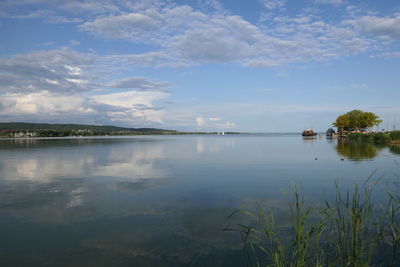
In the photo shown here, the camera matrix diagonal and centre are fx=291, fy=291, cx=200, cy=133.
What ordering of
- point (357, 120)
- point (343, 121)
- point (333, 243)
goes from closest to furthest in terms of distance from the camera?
1. point (333, 243)
2. point (357, 120)
3. point (343, 121)

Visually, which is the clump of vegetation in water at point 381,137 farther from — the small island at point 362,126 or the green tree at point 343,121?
the green tree at point 343,121

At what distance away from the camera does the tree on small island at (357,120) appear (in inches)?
3538

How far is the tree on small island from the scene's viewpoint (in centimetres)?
8988

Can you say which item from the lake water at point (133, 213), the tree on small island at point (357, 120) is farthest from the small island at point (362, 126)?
the lake water at point (133, 213)

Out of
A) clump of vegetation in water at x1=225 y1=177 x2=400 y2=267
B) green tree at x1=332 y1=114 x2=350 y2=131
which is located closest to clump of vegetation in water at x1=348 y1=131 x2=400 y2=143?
green tree at x1=332 y1=114 x2=350 y2=131

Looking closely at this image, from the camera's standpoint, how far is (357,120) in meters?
94.5

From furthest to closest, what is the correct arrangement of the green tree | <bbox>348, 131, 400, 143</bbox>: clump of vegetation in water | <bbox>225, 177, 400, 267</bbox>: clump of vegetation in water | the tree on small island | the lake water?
1. the green tree
2. the tree on small island
3. <bbox>348, 131, 400, 143</bbox>: clump of vegetation in water
4. the lake water
5. <bbox>225, 177, 400, 267</bbox>: clump of vegetation in water

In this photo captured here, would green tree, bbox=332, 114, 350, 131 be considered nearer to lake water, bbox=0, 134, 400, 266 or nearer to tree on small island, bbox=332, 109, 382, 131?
tree on small island, bbox=332, 109, 382, 131

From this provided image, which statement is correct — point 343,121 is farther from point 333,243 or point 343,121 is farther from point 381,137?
point 333,243

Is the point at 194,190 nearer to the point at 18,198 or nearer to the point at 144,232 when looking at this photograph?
the point at 144,232

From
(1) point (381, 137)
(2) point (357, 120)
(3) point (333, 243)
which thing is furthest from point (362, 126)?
(3) point (333, 243)

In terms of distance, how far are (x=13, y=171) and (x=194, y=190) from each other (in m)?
12.9

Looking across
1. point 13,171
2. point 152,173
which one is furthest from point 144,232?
point 13,171

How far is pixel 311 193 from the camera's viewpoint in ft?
38.5
